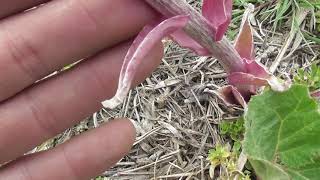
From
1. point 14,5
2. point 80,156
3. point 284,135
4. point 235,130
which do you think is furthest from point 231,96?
point 14,5

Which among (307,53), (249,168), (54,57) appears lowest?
(249,168)

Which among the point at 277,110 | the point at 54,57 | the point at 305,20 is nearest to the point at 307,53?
the point at 305,20

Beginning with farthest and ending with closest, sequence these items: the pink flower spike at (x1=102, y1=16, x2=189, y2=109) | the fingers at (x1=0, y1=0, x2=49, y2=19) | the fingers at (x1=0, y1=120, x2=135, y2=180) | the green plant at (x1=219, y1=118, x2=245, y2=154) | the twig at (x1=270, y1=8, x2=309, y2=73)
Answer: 1. the twig at (x1=270, y1=8, x2=309, y2=73)
2. the green plant at (x1=219, y1=118, x2=245, y2=154)
3. the fingers at (x1=0, y1=120, x2=135, y2=180)
4. the fingers at (x1=0, y1=0, x2=49, y2=19)
5. the pink flower spike at (x1=102, y1=16, x2=189, y2=109)

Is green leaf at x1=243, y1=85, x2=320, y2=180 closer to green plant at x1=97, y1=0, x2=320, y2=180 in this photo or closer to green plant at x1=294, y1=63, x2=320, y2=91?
green plant at x1=97, y1=0, x2=320, y2=180

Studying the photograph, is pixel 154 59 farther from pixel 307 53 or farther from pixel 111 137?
pixel 307 53

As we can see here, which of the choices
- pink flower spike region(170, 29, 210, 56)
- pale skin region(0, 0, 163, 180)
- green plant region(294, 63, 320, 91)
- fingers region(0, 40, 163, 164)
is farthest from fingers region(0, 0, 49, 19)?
green plant region(294, 63, 320, 91)
